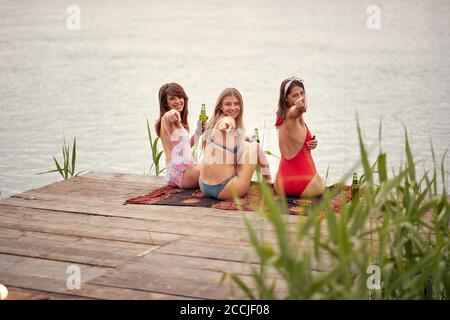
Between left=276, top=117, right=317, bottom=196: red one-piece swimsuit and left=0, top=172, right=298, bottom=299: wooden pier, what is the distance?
46cm

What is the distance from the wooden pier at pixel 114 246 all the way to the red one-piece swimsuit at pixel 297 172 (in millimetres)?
460

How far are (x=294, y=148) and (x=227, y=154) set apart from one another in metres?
0.39

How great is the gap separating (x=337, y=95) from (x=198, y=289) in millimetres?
6194

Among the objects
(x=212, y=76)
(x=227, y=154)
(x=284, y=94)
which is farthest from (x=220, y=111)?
(x=212, y=76)

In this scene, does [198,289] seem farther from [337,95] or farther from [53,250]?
[337,95]

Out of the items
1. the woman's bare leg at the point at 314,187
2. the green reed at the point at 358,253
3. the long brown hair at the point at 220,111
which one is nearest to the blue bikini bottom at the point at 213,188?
the long brown hair at the point at 220,111

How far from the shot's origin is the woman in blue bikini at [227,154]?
14.2 ft

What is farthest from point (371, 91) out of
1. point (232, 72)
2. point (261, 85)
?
point (232, 72)

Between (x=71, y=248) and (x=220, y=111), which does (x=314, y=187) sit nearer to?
(x=220, y=111)

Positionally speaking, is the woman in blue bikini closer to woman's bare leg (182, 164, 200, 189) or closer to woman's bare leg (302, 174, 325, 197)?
woman's bare leg (182, 164, 200, 189)

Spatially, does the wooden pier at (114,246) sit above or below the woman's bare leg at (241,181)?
below

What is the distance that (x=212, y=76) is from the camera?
9.94 meters

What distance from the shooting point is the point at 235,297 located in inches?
107

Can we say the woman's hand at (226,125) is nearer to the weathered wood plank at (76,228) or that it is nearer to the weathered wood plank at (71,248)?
the weathered wood plank at (76,228)
